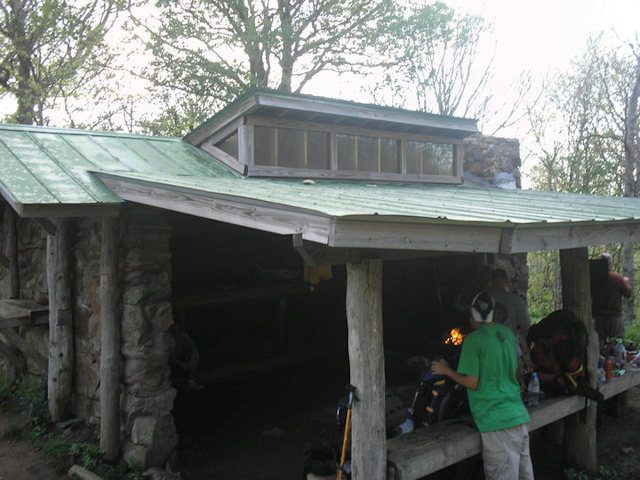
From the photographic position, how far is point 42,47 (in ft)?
53.7

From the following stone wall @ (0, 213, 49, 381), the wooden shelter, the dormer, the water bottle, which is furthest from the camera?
the dormer

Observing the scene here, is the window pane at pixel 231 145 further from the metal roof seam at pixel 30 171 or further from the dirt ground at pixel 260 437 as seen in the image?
the dirt ground at pixel 260 437

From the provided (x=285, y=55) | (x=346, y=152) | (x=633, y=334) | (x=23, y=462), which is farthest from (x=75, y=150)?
(x=285, y=55)

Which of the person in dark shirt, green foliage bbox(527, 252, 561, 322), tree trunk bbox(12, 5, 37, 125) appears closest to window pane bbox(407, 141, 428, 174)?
the person in dark shirt

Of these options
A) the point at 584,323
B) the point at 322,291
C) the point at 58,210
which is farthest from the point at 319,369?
the point at 58,210

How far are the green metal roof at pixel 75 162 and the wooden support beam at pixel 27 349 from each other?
2131 mm

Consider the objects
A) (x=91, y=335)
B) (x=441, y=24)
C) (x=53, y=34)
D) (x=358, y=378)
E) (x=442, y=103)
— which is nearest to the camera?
(x=358, y=378)

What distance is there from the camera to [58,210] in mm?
4695

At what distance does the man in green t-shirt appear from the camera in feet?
13.5

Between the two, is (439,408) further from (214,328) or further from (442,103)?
(442,103)

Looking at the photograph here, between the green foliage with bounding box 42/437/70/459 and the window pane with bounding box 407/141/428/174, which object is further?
the window pane with bounding box 407/141/428/174

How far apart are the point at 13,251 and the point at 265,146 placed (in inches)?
137

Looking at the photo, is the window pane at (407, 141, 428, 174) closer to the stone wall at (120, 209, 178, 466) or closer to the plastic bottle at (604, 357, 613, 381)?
the plastic bottle at (604, 357, 613, 381)

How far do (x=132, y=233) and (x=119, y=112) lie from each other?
14.7 metres
